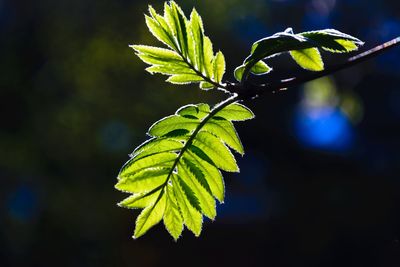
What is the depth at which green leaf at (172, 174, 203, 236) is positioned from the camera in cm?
97

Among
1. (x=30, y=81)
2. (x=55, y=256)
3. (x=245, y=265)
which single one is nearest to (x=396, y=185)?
(x=245, y=265)

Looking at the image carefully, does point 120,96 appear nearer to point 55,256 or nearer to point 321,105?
point 55,256

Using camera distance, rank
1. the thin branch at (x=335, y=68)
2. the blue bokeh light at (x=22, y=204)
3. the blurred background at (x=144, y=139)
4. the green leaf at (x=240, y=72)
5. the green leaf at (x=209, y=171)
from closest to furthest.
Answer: the thin branch at (x=335, y=68), the green leaf at (x=240, y=72), the green leaf at (x=209, y=171), the blue bokeh light at (x=22, y=204), the blurred background at (x=144, y=139)

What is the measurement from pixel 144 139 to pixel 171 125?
10.9 meters

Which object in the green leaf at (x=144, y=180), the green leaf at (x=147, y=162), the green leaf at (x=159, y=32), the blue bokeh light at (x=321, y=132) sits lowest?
the blue bokeh light at (x=321, y=132)

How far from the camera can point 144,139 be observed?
11820mm

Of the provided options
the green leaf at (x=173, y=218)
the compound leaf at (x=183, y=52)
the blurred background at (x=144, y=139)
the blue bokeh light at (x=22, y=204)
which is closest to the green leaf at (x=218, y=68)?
the compound leaf at (x=183, y=52)

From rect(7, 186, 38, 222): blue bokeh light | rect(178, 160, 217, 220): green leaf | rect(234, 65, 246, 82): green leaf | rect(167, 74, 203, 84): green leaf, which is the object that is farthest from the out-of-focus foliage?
rect(7, 186, 38, 222): blue bokeh light

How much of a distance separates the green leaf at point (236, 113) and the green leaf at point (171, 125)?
0.18ft

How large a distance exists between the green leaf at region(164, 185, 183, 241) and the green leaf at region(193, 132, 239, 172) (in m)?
0.11

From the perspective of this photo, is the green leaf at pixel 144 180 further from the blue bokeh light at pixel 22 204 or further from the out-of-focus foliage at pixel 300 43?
the blue bokeh light at pixel 22 204

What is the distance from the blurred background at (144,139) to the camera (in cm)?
1168

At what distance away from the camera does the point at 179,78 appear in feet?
3.22

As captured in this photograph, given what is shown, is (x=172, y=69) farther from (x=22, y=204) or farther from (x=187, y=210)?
(x=22, y=204)
